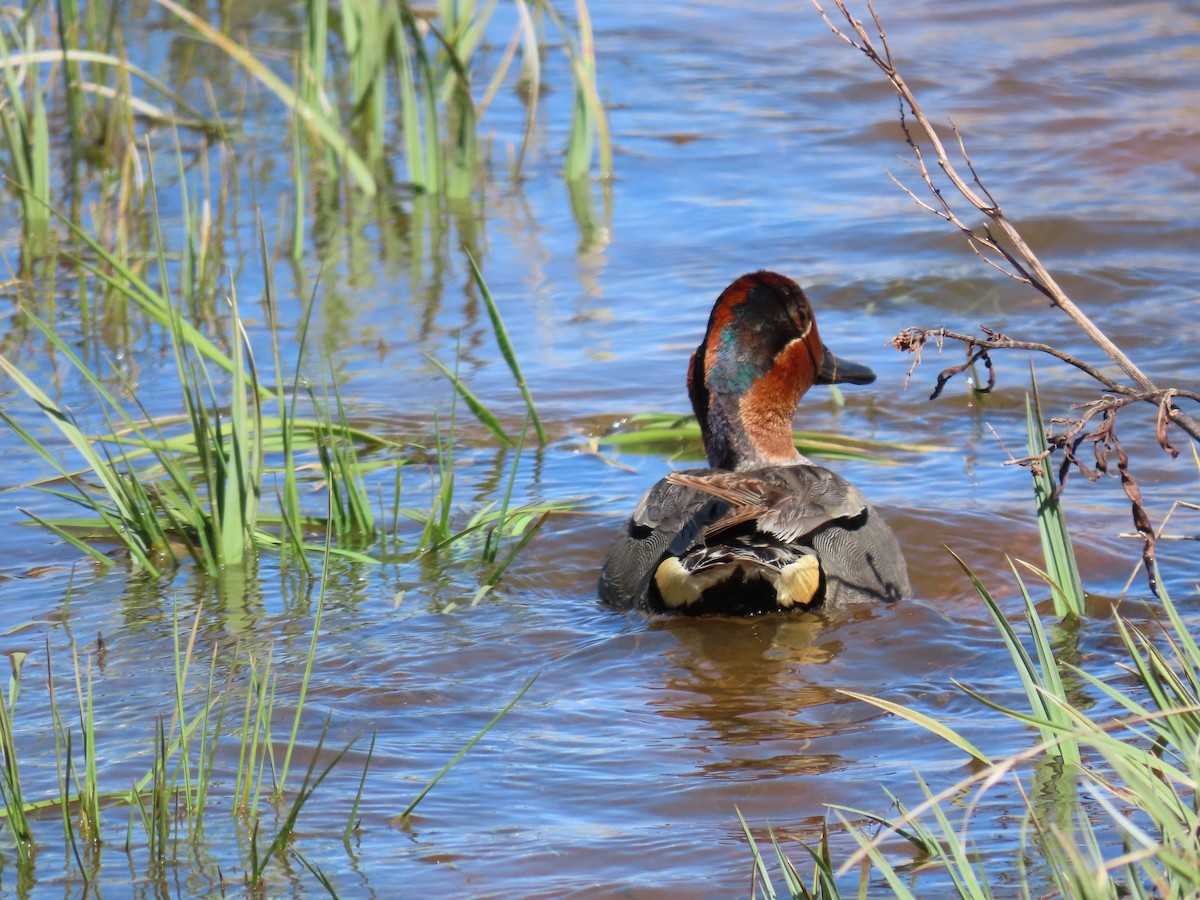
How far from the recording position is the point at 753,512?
480 cm

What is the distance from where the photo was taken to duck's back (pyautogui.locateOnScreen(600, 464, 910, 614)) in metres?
4.83

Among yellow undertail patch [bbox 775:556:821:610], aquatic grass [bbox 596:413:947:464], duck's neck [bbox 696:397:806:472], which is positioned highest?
duck's neck [bbox 696:397:806:472]

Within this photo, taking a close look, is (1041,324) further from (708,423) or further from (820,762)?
(820,762)

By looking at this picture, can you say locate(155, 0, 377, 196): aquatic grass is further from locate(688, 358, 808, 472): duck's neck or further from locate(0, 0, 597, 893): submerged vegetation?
locate(688, 358, 808, 472): duck's neck

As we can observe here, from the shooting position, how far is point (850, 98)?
39.9 feet

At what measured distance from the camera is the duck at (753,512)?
4.88 meters

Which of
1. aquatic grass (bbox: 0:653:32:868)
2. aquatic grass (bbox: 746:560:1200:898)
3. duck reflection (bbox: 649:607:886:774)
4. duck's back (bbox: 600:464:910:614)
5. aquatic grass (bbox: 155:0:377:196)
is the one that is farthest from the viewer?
aquatic grass (bbox: 155:0:377:196)

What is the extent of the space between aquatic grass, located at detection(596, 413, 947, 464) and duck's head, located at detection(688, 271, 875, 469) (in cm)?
54

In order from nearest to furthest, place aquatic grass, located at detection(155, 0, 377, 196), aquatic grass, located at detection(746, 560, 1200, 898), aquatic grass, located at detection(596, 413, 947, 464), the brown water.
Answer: aquatic grass, located at detection(746, 560, 1200, 898) < the brown water < aquatic grass, located at detection(596, 413, 947, 464) < aquatic grass, located at detection(155, 0, 377, 196)

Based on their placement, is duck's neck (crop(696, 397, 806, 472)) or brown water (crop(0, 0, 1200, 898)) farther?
duck's neck (crop(696, 397, 806, 472))

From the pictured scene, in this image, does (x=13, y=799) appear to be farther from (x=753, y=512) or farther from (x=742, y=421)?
(x=742, y=421)

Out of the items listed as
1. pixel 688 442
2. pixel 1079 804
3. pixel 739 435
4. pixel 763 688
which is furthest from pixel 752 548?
pixel 1079 804

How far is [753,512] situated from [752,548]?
0.12 m

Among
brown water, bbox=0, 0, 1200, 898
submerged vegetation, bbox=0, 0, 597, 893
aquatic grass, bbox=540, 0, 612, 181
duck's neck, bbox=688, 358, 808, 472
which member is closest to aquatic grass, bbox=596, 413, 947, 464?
brown water, bbox=0, 0, 1200, 898
